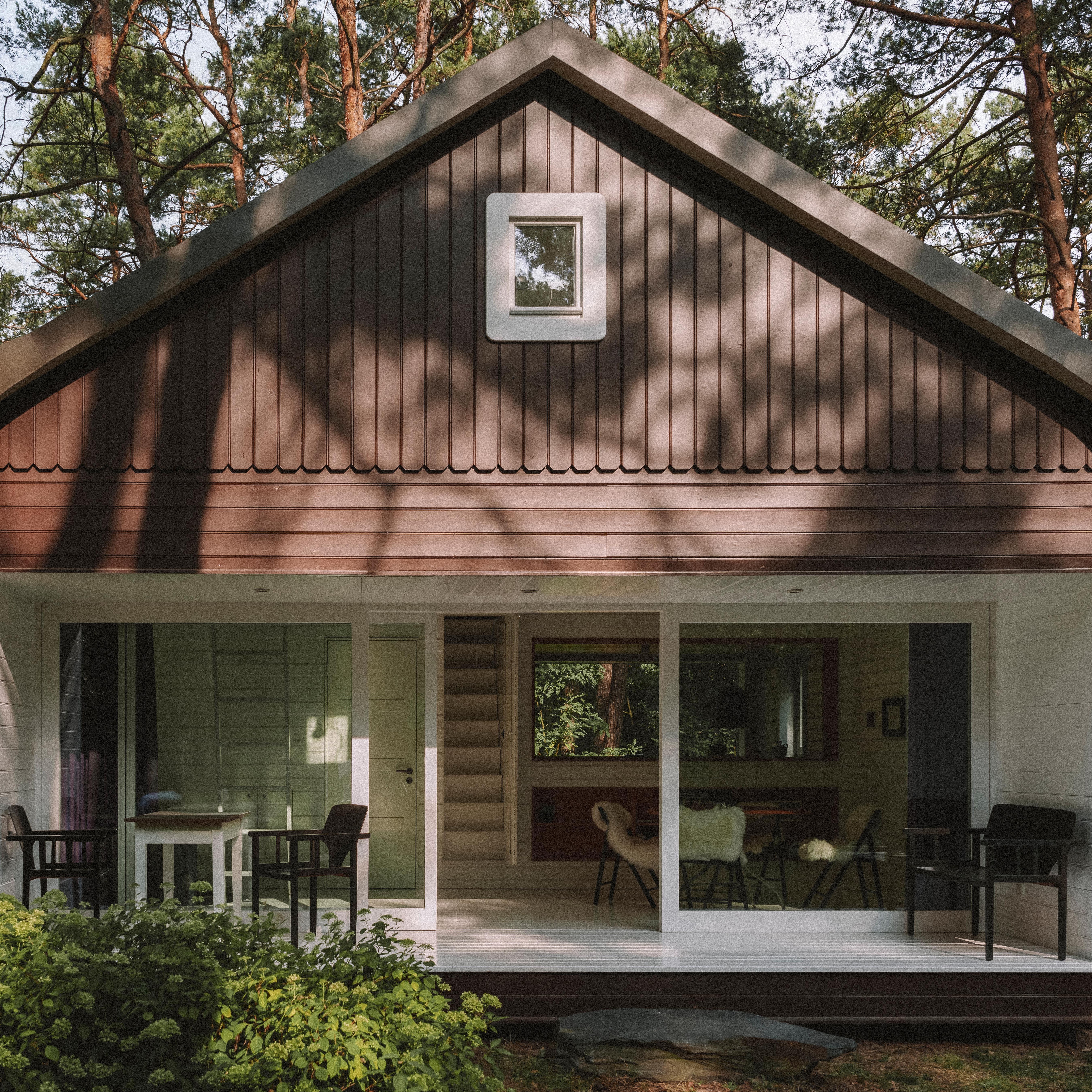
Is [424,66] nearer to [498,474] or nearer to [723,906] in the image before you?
[498,474]

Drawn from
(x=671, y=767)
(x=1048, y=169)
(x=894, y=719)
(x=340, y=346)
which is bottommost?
(x=671, y=767)

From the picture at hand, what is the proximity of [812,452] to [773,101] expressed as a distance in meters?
8.14

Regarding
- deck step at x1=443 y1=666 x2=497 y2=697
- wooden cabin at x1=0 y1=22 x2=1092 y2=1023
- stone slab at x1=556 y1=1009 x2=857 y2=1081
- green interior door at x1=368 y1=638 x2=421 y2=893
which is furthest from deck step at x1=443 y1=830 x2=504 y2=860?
stone slab at x1=556 y1=1009 x2=857 y2=1081

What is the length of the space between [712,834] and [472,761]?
3707 mm

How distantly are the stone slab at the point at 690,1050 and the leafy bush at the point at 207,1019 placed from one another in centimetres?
174

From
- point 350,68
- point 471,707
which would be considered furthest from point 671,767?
point 350,68

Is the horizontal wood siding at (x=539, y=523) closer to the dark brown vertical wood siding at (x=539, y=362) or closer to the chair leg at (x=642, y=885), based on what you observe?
the dark brown vertical wood siding at (x=539, y=362)

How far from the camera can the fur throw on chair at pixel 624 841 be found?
8.73 meters

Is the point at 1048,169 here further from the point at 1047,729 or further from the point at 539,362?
the point at 539,362

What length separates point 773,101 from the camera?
43.4 ft

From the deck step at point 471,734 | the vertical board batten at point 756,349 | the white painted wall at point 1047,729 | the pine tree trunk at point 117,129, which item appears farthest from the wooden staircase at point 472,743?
the vertical board batten at point 756,349

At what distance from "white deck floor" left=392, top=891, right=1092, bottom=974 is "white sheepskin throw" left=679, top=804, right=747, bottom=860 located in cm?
49

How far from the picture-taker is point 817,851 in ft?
25.7

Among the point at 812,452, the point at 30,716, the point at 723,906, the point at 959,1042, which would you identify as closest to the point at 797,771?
the point at 723,906
